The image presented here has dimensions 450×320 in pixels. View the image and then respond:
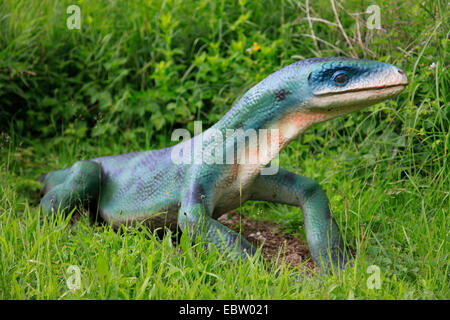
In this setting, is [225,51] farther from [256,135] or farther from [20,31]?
[256,135]

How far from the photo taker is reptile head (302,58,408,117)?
8.72ft

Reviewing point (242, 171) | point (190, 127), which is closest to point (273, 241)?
point (242, 171)

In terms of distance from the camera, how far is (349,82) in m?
2.69

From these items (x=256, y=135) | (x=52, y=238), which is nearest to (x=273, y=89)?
(x=256, y=135)

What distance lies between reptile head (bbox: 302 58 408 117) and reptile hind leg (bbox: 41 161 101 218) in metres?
1.61

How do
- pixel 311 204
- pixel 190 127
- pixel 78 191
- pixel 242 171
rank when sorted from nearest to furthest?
pixel 242 171 < pixel 311 204 < pixel 78 191 < pixel 190 127

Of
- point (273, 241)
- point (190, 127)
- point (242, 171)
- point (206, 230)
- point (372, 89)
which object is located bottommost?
point (273, 241)

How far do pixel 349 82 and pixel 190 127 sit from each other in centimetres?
263

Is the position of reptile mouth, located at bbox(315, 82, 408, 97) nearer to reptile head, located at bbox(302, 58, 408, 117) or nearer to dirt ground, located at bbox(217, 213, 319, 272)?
reptile head, located at bbox(302, 58, 408, 117)

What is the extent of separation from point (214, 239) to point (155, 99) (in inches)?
102

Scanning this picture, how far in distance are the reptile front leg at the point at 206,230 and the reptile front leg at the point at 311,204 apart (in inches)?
15.6

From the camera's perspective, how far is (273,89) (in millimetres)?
2824

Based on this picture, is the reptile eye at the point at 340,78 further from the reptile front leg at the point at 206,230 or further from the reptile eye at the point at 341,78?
the reptile front leg at the point at 206,230

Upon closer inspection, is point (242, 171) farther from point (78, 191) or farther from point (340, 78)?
point (78, 191)
